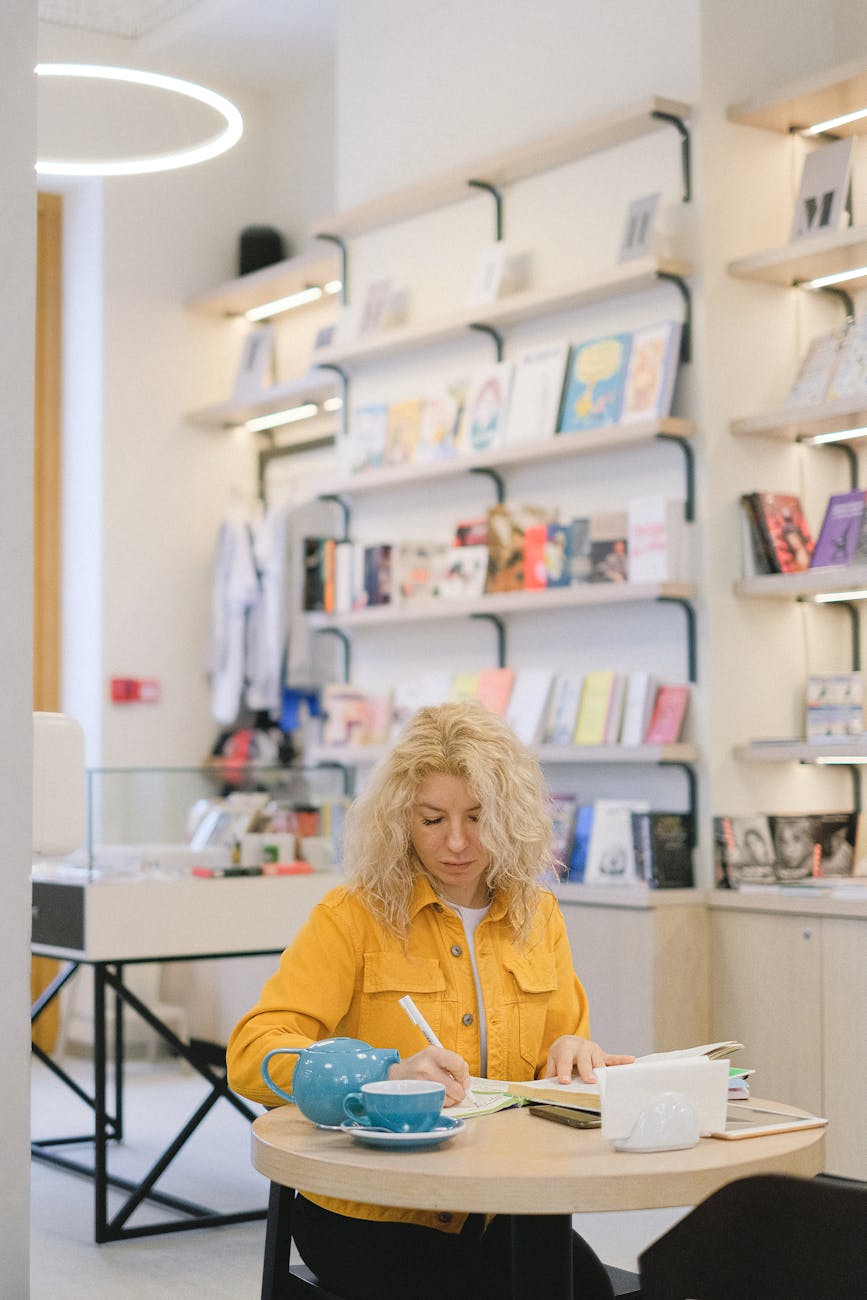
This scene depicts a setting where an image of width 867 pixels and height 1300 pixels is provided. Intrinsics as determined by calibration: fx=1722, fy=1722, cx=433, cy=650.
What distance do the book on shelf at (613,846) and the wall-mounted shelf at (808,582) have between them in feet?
2.21

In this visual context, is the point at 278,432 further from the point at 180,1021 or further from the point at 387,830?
the point at 387,830

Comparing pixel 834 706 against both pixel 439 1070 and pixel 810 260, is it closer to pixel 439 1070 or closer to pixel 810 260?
pixel 810 260

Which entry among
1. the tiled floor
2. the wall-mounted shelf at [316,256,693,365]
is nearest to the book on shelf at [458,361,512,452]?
the wall-mounted shelf at [316,256,693,365]

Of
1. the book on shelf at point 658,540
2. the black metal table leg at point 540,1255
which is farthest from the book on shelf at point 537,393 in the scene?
the black metal table leg at point 540,1255

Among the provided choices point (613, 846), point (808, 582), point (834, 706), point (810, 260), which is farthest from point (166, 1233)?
point (810, 260)

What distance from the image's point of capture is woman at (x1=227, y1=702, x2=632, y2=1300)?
7.51 feet

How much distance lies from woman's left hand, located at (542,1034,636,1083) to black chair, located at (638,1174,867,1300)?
1.66 feet

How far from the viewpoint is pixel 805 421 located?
4629 millimetres

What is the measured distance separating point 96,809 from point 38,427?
3.36 meters

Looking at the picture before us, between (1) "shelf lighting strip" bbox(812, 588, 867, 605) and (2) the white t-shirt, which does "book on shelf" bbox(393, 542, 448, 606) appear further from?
(2) the white t-shirt

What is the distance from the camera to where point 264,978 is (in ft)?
20.3

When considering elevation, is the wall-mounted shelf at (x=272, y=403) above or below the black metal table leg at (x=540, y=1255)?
above

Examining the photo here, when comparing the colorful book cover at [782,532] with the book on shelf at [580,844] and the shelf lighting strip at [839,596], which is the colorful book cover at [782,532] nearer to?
the shelf lighting strip at [839,596]

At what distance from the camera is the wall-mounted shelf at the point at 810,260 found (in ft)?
14.9
